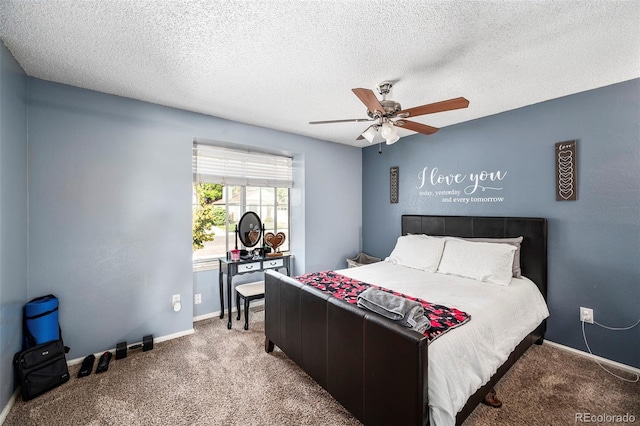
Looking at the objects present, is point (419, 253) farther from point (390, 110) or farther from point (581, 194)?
point (390, 110)

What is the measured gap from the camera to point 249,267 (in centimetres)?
321

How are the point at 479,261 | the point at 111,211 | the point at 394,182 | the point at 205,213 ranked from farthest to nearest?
the point at 394,182 → the point at 205,213 → the point at 479,261 → the point at 111,211

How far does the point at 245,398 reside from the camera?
1.90m

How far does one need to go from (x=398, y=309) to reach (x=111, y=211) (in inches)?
107

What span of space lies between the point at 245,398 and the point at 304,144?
3115mm

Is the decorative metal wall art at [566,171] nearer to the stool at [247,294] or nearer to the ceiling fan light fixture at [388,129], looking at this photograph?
the ceiling fan light fixture at [388,129]

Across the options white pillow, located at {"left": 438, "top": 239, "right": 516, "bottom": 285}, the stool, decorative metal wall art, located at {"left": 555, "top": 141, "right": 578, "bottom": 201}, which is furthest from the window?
decorative metal wall art, located at {"left": 555, "top": 141, "right": 578, "bottom": 201}

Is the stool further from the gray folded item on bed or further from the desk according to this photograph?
the gray folded item on bed

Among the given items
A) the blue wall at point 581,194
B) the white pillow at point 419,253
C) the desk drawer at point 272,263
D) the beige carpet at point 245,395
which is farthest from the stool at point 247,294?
the blue wall at point 581,194

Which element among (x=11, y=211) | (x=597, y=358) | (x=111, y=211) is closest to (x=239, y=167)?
(x=111, y=211)

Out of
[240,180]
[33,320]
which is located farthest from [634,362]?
[33,320]

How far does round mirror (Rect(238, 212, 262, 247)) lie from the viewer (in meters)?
3.37

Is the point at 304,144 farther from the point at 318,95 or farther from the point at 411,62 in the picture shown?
the point at 411,62

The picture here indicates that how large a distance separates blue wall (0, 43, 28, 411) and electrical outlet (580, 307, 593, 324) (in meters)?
4.62
